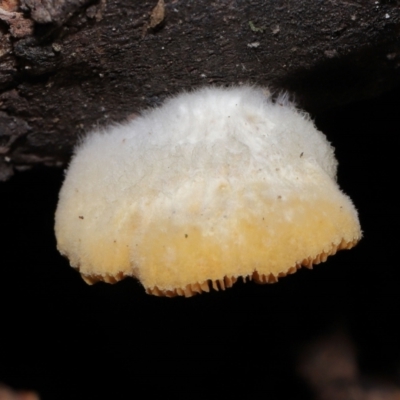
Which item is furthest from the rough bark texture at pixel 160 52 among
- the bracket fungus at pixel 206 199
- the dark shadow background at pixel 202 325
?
the dark shadow background at pixel 202 325

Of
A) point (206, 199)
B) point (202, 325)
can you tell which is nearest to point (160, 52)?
point (206, 199)

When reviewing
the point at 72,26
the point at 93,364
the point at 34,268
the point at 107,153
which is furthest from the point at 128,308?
the point at 72,26

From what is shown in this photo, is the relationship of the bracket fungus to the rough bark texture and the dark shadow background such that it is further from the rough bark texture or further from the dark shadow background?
the dark shadow background

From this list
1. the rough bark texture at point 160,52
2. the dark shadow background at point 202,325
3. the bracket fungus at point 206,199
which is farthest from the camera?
the dark shadow background at point 202,325

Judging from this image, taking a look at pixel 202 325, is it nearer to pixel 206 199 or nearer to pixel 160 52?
pixel 206 199

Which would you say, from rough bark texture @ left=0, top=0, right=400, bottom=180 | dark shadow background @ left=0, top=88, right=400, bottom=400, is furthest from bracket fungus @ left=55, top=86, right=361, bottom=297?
dark shadow background @ left=0, top=88, right=400, bottom=400

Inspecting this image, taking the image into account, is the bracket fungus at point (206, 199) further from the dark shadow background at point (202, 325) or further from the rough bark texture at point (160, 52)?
the dark shadow background at point (202, 325)
